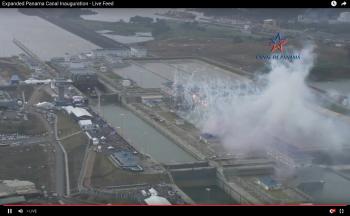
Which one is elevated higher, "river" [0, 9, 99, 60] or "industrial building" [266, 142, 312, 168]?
"river" [0, 9, 99, 60]

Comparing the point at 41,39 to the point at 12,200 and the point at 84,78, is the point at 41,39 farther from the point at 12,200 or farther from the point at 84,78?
the point at 12,200

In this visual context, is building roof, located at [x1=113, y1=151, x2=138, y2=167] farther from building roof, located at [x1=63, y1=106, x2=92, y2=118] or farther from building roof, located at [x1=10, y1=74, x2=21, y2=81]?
building roof, located at [x1=10, y1=74, x2=21, y2=81]

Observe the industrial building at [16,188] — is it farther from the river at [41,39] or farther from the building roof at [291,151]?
the river at [41,39]
